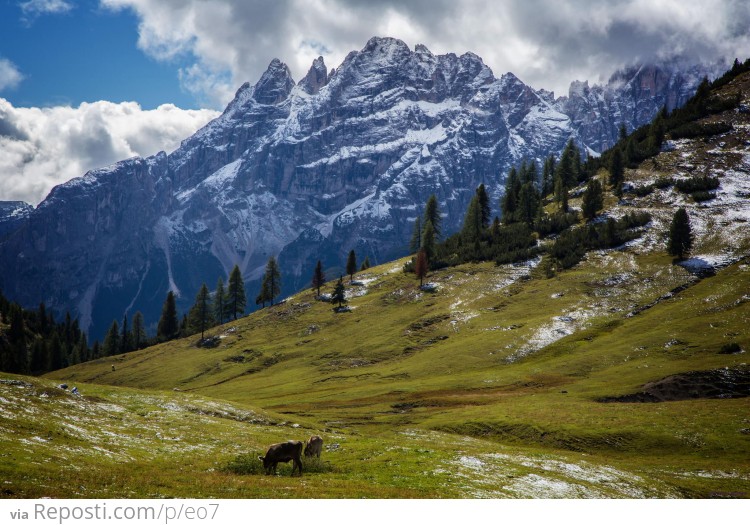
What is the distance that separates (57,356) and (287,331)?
8037cm

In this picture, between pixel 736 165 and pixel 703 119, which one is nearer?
pixel 736 165

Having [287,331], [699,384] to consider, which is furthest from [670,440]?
[287,331]

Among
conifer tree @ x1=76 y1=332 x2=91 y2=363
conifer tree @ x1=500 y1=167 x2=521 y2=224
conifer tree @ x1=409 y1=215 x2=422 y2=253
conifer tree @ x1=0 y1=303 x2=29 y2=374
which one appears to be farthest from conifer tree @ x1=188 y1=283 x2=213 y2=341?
conifer tree @ x1=500 y1=167 x2=521 y2=224

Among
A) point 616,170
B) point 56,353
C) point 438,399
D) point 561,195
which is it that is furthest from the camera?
point 616,170

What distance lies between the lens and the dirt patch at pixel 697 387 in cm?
6588

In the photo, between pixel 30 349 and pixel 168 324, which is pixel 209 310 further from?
pixel 30 349

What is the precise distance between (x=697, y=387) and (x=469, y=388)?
29694 millimetres

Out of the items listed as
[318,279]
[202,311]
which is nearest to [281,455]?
[202,311]

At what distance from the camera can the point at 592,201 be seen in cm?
16150

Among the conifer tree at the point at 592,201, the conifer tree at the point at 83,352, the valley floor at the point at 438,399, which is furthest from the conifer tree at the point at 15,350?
the conifer tree at the point at 592,201

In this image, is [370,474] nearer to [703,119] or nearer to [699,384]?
[699,384]

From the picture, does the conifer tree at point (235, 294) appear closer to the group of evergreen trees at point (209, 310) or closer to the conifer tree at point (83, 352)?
the group of evergreen trees at point (209, 310)

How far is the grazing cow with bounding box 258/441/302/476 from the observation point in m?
31.5
